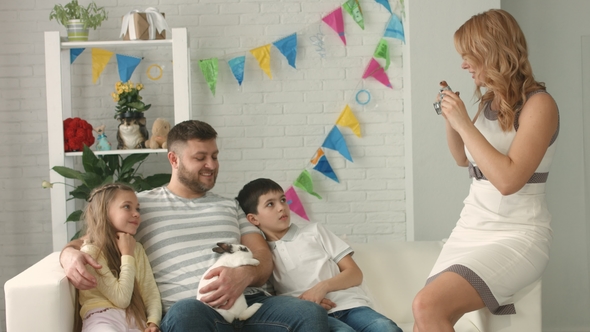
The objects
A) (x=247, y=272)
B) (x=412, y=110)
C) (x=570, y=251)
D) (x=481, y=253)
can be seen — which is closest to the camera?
(x=481, y=253)

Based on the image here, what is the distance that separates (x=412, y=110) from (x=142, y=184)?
1437mm

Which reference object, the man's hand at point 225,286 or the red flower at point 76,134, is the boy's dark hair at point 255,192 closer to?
the man's hand at point 225,286

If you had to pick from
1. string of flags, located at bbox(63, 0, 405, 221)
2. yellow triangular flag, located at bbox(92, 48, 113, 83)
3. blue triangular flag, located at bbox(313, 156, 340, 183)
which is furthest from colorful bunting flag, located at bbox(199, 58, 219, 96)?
blue triangular flag, located at bbox(313, 156, 340, 183)

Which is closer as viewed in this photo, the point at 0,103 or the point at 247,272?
the point at 247,272

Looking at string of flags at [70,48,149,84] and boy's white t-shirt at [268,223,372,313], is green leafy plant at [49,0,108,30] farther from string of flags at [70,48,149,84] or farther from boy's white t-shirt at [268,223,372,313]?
boy's white t-shirt at [268,223,372,313]

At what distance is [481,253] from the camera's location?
1.97 metres

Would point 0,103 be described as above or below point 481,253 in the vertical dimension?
above

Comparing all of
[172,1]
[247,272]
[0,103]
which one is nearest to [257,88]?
[172,1]

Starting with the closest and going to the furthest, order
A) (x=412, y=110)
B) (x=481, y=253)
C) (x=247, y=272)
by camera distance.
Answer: (x=481, y=253) < (x=247, y=272) < (x=412, y=110)

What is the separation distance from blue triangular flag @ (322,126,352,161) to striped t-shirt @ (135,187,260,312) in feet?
4.51

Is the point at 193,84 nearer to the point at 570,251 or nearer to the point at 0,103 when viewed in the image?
the point at 0,103

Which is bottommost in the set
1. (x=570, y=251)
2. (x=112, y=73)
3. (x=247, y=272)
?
(x=570, y=251)

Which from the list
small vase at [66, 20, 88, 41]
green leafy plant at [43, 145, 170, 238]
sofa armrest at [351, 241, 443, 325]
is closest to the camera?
sofa armrest at [351, 241, 443, 325]

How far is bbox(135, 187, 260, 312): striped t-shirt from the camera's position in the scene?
229 centimetres
